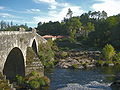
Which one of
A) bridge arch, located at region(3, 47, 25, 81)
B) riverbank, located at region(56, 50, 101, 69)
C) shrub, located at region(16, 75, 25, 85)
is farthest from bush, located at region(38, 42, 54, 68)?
shrub, located at region(16, 75, 25, 85)

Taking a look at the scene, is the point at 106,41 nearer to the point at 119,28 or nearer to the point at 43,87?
the point at 119,28

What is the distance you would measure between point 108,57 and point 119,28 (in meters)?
32.5

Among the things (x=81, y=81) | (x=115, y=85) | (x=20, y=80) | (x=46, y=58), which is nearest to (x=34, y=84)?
(x=20, y=80)

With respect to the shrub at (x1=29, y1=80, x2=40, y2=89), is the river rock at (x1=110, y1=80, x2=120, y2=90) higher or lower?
lower

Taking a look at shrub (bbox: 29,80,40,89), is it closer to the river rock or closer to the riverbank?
the river rock

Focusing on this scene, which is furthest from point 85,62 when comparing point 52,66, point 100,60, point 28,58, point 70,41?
point 70,41

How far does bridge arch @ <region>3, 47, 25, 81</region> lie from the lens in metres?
50.5

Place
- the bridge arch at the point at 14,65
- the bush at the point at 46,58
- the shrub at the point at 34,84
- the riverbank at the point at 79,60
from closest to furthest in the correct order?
the shrub at the point at 34,84 < the bridge arch at the point at 14,65 < the bush at the point at 46,58 < the riverbank at the point at 79,60

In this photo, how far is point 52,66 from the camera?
76.8 meters

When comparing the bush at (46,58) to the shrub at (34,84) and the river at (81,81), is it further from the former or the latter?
the shrub at (34,84)

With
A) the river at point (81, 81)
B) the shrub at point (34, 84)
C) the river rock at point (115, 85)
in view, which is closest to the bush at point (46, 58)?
the river at point (81, 81)

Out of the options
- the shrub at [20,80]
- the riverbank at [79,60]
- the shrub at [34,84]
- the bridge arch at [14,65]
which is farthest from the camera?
the riverbank at [79,60]

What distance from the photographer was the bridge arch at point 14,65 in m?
50.5

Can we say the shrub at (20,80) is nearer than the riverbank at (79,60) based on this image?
Yes
